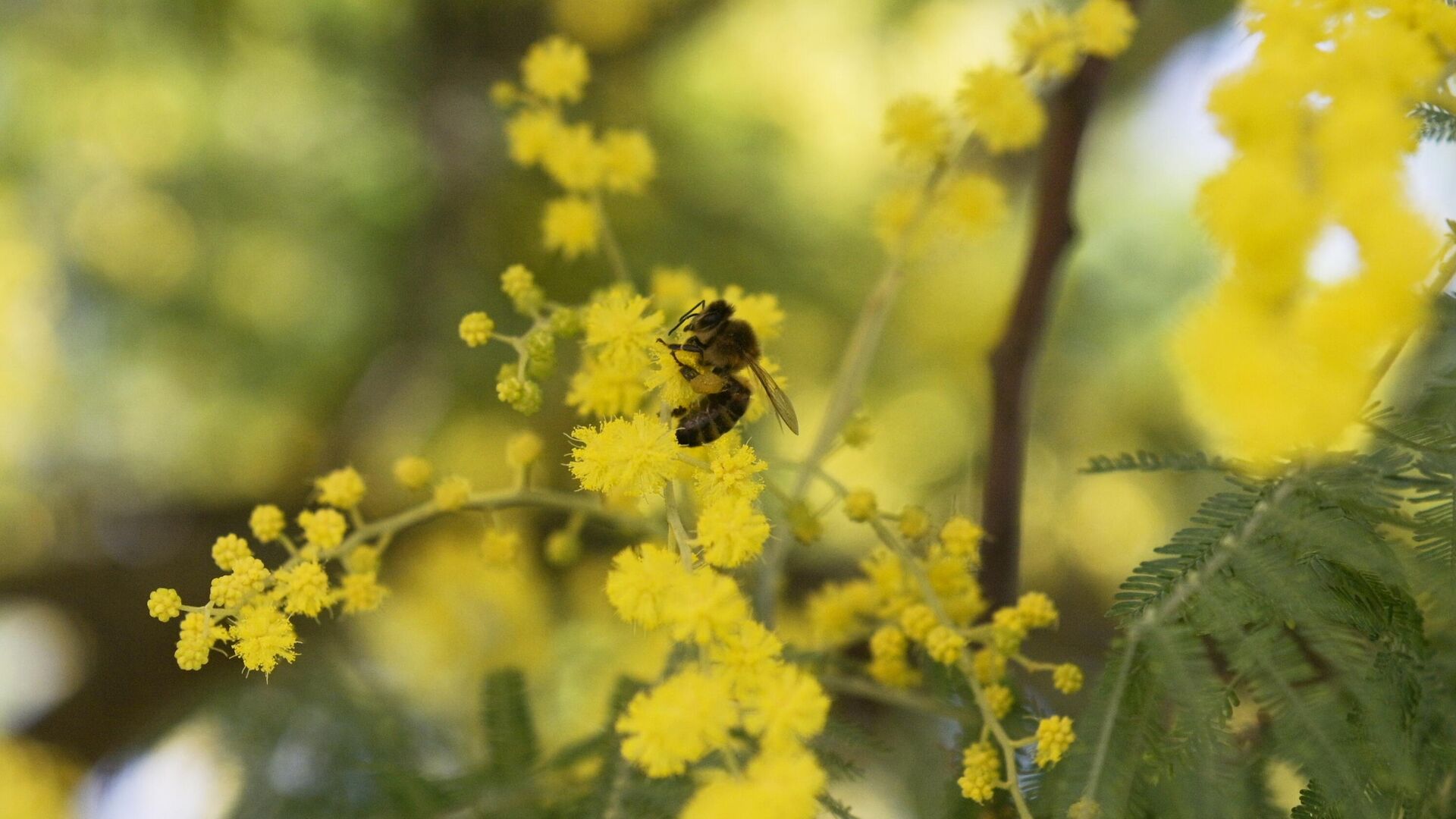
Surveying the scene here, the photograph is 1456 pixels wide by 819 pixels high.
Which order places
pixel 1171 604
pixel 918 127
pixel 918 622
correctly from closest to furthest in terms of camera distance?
pixel 1171 604 < pixel 918 622 < pixel 918 127

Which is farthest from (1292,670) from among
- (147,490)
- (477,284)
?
(147,490)

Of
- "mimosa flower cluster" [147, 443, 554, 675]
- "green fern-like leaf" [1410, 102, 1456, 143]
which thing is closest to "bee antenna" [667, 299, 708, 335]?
"mimosa flower cluster" [147, 443, 554, 675]

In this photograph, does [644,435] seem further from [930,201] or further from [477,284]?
[477,284]

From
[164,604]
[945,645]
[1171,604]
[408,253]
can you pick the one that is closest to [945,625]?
[945,645]

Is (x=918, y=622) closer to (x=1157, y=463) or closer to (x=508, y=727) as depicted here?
(x=1157, y=463)

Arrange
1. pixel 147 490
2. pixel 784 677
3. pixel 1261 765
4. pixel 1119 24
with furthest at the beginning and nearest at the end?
1. pixel 147 490
2. pixel 1119 24
3. pixel 1261 765
4. pixel 784 677
